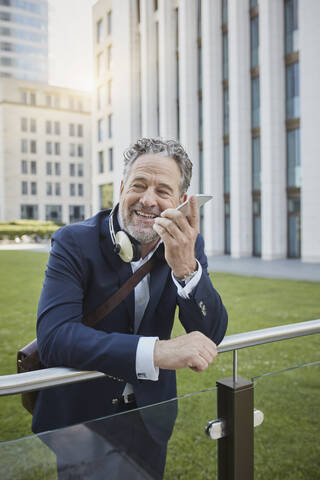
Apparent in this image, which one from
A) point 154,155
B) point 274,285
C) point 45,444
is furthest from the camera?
point 274,285

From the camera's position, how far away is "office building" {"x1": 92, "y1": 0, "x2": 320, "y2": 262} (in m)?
22.0

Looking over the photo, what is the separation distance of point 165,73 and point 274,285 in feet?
73.6

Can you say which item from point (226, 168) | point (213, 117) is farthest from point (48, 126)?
point (226, 168)

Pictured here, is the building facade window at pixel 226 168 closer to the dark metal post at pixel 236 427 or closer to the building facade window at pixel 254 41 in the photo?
the building facade window at pixel 254 41

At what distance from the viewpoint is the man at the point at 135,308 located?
1.87 metres

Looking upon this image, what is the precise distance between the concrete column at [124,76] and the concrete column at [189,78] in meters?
7.17

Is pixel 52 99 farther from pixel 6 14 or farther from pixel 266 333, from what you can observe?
pixel 266 333

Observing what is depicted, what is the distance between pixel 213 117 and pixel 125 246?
1065 inches

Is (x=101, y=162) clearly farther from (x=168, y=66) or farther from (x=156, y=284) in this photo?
(x=156, y=284)

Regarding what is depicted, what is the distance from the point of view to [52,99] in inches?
3270

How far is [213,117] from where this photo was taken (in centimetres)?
2789

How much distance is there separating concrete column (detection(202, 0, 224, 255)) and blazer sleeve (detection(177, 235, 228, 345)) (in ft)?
84.8

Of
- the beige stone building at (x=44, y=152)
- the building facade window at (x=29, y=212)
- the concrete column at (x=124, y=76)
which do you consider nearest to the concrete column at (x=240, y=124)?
the concrete column at (x=124, y=76)

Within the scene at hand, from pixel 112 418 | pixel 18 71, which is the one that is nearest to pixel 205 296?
pixel 112 418
